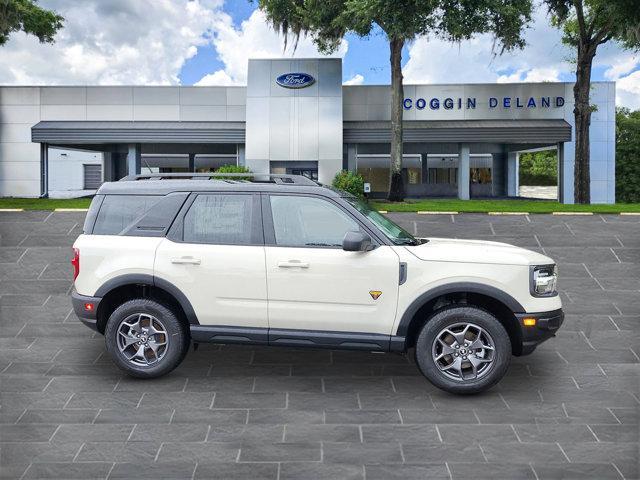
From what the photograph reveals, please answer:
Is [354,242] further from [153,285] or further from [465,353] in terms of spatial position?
[153,285]

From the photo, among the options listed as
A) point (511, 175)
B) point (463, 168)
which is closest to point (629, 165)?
point (511, 175)

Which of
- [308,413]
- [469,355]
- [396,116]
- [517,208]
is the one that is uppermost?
[396,116]

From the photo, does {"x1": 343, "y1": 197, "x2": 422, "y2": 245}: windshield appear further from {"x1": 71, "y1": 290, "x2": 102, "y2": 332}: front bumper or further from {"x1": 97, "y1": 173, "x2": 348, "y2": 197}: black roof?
{"x1": 71, "y1": 290, "x2": 102, "y2": 332}: front bumper

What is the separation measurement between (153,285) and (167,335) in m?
0.52

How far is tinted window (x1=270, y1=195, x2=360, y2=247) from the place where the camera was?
21.2ft

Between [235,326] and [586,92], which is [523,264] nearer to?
[235,326]

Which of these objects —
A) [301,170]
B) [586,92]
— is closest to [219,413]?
[586,92]

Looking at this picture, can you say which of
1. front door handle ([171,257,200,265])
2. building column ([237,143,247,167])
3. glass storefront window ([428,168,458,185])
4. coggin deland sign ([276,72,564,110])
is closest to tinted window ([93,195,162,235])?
front door handle ([171,257,200,265])

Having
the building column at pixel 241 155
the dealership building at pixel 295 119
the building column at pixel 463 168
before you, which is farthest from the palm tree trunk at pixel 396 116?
the building column at pixel 241 155

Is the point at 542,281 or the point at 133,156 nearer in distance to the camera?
the point at 542,281

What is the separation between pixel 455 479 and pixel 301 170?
3054 cm

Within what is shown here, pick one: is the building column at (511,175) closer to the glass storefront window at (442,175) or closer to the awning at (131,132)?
the glass storefront window at (442,175)

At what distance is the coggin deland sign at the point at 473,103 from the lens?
35.3m

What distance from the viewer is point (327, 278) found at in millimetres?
6301
